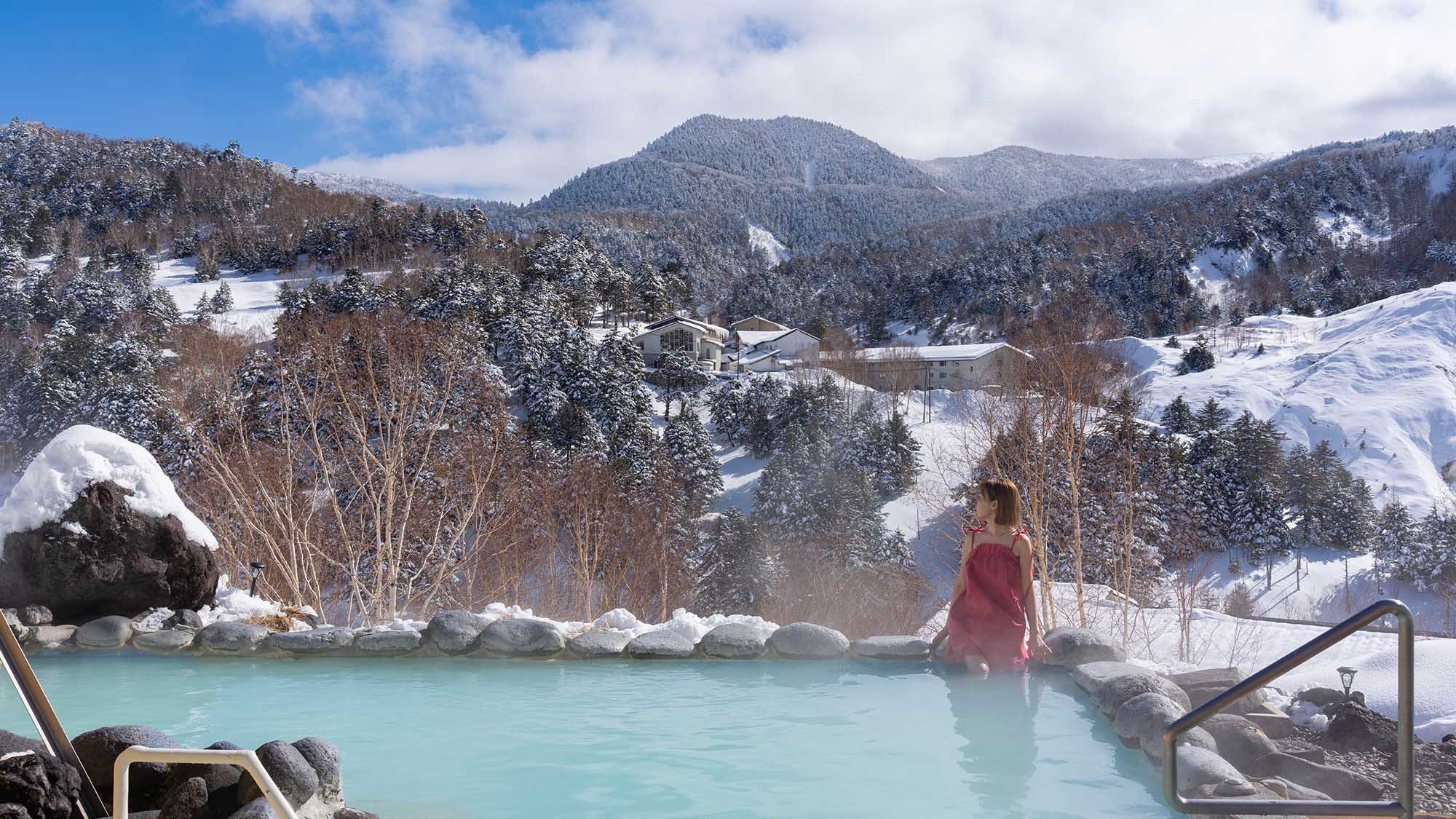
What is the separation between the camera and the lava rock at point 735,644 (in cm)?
586

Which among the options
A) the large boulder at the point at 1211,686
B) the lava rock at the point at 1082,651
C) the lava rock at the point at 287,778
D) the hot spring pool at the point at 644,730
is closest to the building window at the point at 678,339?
the hot spring pool at the point at 644,730

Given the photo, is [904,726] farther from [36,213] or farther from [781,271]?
[781,271]

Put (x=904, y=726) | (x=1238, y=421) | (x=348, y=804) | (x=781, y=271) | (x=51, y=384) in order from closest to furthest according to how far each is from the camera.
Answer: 1. (x=348, y=804)
2. (x=904, y=726)
3. (x=51, y=384)
4. (x=1238, y=421)
5. (x=781, y=271)

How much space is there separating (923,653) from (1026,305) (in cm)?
7563

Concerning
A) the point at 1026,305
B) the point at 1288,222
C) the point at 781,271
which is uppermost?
the point at 1288,222

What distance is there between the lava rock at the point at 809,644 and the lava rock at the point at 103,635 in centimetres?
460

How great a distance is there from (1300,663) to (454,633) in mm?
5187

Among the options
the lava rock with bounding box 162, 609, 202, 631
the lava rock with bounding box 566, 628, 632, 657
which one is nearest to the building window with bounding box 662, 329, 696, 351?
the lava rock with bounding box 162, 609, 202, 631

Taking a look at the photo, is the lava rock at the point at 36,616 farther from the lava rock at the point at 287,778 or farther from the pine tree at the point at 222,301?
the pine tree at the point at 222,301

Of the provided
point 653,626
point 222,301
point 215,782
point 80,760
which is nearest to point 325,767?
point 215,782

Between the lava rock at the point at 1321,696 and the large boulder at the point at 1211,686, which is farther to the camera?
the lava rock at the point at 1321,696

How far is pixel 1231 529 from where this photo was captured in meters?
37.2

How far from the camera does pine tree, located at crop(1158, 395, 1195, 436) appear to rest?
42.2m

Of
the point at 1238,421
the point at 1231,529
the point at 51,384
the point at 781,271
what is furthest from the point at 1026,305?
the point at 51,384
